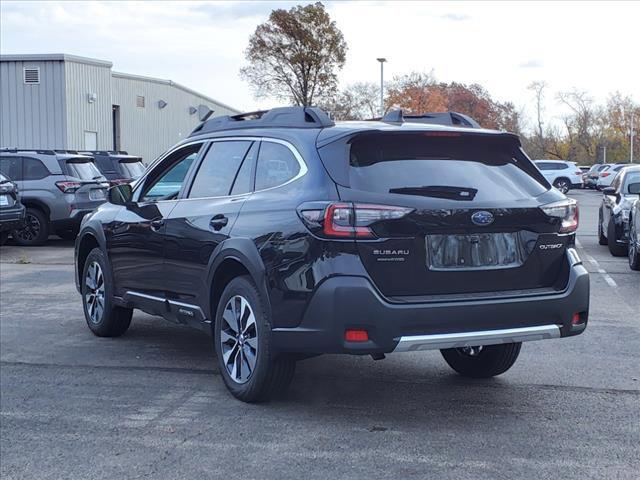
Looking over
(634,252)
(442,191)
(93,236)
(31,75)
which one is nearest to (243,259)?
(442,191)

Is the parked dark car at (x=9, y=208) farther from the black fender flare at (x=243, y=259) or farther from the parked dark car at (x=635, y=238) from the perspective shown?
the black fender flare at (x=243, y=259)

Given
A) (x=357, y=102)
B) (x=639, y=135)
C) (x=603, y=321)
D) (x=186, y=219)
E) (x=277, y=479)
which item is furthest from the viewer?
(x=639, y=135)

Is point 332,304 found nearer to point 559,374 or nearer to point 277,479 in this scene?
point 277,479

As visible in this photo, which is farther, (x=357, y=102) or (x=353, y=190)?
(x=357, y=102)

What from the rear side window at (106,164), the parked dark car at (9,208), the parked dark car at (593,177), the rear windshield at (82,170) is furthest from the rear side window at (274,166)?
the parked dark car at (593,177)

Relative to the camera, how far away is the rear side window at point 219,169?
6.09 meters

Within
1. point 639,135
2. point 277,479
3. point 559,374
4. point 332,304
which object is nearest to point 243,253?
point 332,304

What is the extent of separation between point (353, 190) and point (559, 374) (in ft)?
8.02

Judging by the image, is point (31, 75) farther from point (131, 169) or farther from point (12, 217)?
point (12, 217)

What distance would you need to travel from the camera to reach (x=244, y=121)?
6.33 m

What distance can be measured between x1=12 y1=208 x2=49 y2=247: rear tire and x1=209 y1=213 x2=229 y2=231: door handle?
38.0ft

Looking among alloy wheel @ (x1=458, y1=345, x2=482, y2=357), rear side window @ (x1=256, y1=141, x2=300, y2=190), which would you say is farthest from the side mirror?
alloy wheel @ (x1=458, y1=345, x2=482, y2=357)

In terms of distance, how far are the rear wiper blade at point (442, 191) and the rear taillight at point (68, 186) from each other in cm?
1262

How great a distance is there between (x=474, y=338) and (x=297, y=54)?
160 feet
